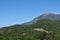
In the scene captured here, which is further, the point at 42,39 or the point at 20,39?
the point at 42,39

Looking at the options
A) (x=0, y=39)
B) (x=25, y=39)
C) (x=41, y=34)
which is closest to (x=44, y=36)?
(x=41, y=34)

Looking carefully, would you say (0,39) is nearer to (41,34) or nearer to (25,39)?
(25,39)

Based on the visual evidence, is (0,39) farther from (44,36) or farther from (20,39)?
(44,36)

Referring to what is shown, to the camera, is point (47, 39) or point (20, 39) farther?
point (47, 39)

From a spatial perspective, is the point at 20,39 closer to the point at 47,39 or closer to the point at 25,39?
the point at 25,39

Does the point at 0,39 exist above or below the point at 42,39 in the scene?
above

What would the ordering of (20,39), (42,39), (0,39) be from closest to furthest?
(0,39) < (20,39) < (42,39)

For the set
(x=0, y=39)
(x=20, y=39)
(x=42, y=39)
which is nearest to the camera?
(x=0, y=39)

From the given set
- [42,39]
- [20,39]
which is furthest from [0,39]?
[42,39]
